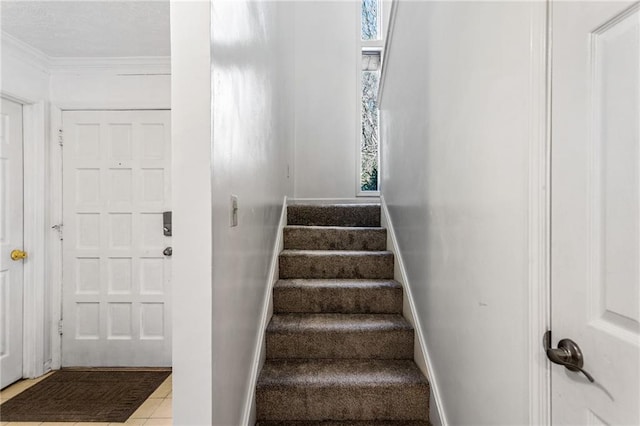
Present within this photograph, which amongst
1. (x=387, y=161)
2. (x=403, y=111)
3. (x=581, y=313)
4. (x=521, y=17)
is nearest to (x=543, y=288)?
(x=581, y=313)

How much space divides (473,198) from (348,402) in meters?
1.04

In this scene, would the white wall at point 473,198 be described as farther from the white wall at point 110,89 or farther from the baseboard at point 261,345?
the white wall at point 110,89

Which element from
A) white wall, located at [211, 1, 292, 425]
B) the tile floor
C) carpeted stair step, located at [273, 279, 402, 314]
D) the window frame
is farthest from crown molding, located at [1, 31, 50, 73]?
the window frame

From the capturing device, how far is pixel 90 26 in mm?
2148

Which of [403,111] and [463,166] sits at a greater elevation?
[403,111]

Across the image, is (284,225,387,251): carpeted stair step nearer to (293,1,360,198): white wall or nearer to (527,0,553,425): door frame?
(293,1,360,198): white wall

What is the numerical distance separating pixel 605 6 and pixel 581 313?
59 centimetres

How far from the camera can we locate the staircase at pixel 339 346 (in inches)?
57.4

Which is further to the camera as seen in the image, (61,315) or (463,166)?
(61,315)

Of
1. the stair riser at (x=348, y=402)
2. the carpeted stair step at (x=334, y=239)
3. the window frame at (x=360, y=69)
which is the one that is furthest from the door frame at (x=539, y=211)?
the window frame at (x=360, y=69)

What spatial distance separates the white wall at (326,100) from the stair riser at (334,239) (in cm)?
123

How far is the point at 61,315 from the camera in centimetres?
266

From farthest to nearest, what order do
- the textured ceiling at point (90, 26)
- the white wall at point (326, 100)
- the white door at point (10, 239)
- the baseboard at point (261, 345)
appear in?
the white wall at point (326, 100), the white door at point (10, 239), the textured ceiling at point (90, 26), the baseboard at point (261, 345)

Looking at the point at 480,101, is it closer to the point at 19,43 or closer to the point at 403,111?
the point at 403,111
